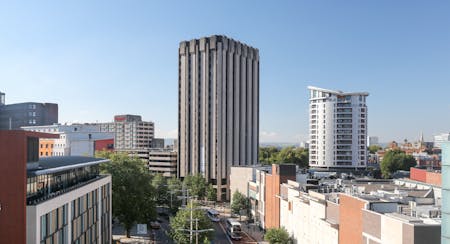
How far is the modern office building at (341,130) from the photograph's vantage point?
137 m

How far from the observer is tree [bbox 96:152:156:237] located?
63.8 metres

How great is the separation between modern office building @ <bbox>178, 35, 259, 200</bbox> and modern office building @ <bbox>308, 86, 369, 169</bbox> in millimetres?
33132

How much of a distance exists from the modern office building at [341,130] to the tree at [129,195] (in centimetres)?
8722

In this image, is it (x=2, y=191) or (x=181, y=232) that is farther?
(x=181, y=232)

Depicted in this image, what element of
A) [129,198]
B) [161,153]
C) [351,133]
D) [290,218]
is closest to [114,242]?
[129,198]

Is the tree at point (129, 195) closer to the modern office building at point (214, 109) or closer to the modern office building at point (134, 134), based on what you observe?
the modern office building at point (214, 109)

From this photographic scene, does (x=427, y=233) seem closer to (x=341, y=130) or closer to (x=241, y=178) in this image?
(x=241, y=178)

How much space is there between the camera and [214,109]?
114 m

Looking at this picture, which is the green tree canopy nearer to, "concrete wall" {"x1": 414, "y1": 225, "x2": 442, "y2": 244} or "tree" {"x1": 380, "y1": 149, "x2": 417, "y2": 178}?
"tree" {"x1": 380, "y1": 149, "x2": 417, "y2": 178}

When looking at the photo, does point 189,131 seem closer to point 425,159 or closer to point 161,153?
point 161,153

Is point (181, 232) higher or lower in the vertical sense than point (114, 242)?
higher

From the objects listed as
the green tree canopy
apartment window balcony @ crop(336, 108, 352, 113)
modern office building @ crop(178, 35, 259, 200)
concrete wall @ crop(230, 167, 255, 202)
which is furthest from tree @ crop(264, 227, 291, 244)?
the green tree canopy

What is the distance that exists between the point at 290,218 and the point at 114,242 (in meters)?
27.6

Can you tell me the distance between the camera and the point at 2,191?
27.2 metres
